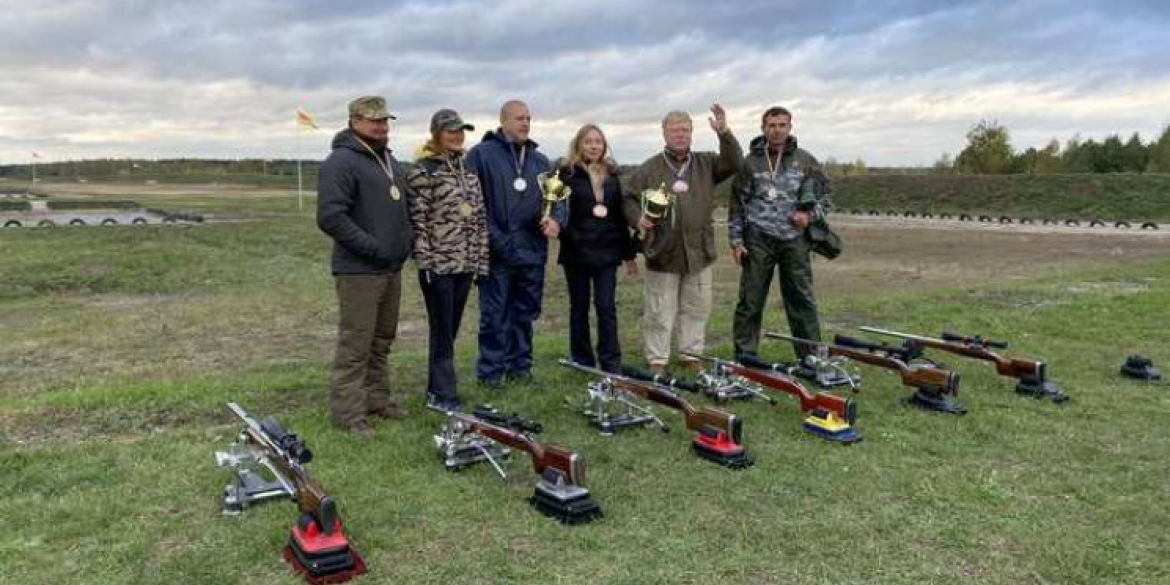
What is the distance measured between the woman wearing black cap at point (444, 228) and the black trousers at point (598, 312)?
125cm

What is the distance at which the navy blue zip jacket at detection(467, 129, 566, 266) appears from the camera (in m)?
7.27

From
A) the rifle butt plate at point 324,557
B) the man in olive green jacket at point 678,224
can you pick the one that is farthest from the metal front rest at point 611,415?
the rifle butt plate at point 324,557

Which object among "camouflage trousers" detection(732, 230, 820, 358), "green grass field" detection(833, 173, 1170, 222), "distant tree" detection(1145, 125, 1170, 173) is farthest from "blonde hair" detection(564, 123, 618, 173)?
"distant tree" detection(1145, 125, 1170, 173)

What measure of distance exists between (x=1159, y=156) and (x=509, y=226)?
76.7 metres

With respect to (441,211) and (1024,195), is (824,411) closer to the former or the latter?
(441,211)

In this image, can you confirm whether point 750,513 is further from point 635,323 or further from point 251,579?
point 635,323

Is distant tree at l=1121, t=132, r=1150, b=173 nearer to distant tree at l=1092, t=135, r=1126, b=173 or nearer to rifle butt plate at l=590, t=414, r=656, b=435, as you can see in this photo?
distant tree at l=1092, t=135, r=1126, b=173

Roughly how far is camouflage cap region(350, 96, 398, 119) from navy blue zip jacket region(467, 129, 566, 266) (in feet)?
3.91

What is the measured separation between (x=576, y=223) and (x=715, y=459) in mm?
2781

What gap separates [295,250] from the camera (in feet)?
81.6

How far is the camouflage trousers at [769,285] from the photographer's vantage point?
829 centimetres

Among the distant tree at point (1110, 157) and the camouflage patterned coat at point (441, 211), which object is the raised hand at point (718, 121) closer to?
the camouflage patterned coat at point (441, 211)

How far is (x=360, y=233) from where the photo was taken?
5.98m

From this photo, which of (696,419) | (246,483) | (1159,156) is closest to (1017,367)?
(696,419)
